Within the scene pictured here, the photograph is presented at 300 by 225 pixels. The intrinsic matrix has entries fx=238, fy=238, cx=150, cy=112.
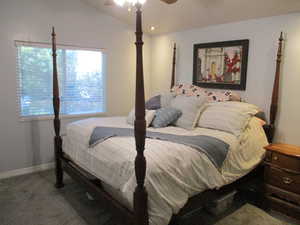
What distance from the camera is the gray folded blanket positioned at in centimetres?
225

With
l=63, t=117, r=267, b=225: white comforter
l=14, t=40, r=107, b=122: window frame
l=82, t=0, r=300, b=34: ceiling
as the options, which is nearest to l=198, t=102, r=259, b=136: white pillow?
l=63, t=117, r=267, b=225: white comforter

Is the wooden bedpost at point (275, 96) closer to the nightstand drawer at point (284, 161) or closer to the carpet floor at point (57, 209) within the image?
the nightstand drawer at point (284, 161)

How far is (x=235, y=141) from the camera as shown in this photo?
2592 millimetres

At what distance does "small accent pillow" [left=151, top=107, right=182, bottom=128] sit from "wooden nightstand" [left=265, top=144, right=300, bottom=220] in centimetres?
112

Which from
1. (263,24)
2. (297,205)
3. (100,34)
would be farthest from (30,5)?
(297,205)

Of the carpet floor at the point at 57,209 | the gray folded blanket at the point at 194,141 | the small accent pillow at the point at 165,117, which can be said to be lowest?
the carpet floor at the point at 57,209

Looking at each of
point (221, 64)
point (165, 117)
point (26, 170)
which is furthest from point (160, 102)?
point (26, 170)

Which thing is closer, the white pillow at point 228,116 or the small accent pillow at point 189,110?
the white pillow at point 228,116

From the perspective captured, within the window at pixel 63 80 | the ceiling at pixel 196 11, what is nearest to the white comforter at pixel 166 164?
the window at pixel 63 80

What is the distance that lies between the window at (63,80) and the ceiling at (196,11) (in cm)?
92

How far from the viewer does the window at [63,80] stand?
349 cm

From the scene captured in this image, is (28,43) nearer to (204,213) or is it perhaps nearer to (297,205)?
(204,213)

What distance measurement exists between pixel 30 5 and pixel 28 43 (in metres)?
0.53

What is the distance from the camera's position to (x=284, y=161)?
2.53 meters
